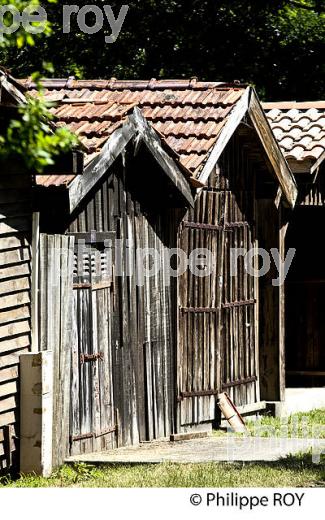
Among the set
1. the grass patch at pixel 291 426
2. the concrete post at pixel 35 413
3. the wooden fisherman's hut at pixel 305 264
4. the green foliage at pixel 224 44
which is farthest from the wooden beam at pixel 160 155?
the green foliage at pixel 224 44

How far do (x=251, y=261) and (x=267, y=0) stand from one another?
14.1 m

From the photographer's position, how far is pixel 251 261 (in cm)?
1599

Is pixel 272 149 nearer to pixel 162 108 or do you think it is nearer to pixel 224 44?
pixel 162 108

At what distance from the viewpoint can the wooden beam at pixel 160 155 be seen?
12039 mm

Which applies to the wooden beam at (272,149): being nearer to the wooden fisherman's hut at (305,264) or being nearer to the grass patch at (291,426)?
the wooden fisherman's hut at (305,264)

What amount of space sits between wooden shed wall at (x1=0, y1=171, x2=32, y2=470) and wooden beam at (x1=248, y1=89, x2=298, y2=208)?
489cm

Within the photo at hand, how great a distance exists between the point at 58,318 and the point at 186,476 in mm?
1986

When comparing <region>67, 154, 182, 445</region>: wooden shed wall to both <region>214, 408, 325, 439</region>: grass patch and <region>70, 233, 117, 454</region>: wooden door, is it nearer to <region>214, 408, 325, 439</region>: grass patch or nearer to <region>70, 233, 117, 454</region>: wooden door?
<region>70, 233, 117, 454</region>: wooden door

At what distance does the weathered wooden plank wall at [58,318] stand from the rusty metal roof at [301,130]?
18.4 ft

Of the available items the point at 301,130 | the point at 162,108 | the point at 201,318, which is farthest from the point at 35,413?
the point at 301,130

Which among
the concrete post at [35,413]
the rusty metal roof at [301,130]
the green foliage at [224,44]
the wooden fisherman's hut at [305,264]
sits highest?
the green foliage at [224,44]

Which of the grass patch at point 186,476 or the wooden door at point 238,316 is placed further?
the wooden door at point 238,316
